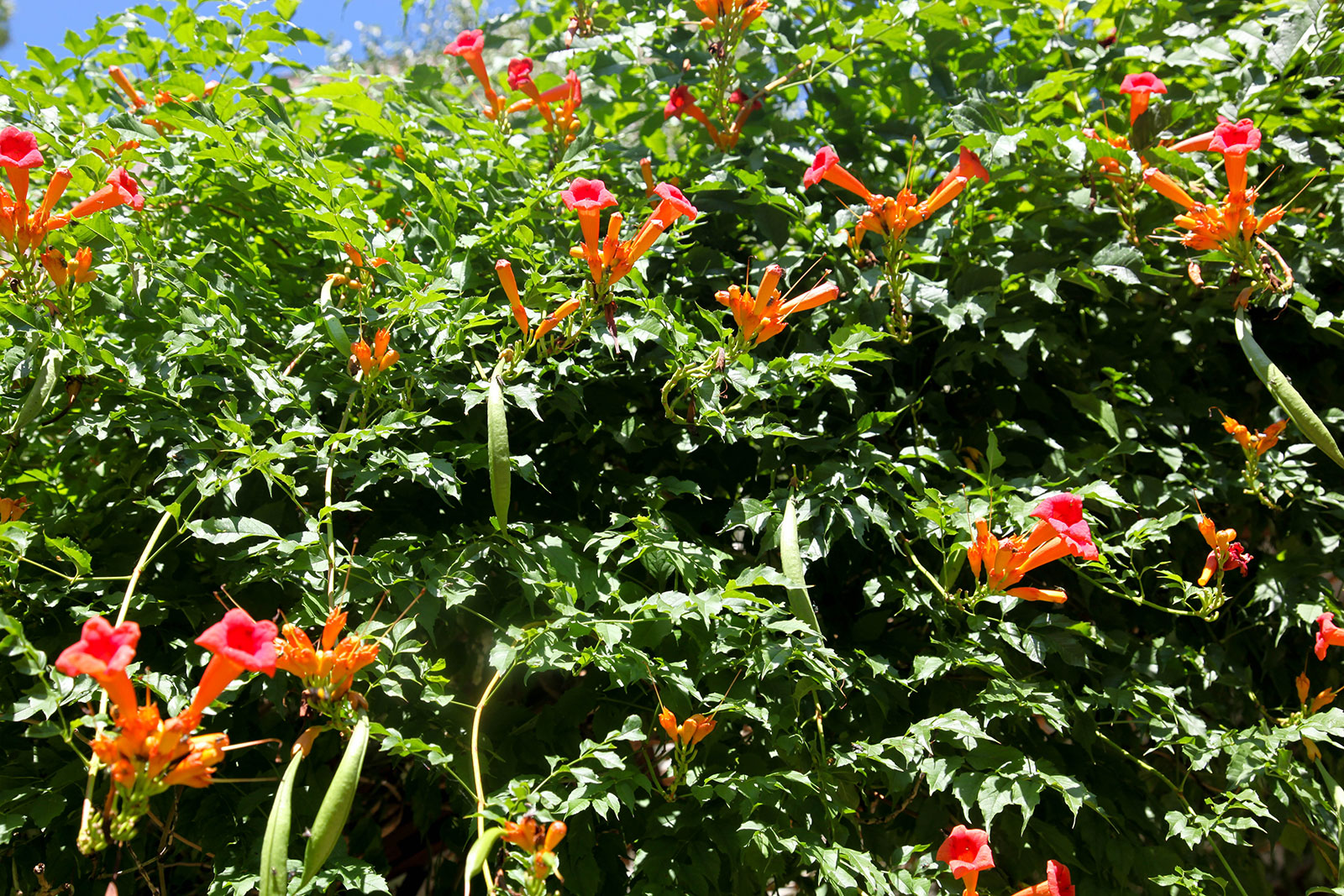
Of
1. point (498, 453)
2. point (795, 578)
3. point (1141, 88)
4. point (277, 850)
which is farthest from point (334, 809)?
point (1141, 88)

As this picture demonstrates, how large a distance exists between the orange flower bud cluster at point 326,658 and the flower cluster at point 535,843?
389mm

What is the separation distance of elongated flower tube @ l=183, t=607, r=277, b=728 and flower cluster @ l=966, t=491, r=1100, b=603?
56.9 inches

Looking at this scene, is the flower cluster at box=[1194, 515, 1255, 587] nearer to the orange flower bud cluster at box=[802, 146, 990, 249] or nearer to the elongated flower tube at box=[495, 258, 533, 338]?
the orange flower bud cluster at box=[802, 146, 990, 249]

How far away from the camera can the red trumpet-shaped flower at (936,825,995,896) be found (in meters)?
1.88

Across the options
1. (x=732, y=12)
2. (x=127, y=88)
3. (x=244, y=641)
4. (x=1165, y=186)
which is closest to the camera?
(x=244, y=641)

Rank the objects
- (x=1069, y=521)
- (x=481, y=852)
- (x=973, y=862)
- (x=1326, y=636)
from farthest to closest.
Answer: (x=1326, y=636) < (x=1069, y=521) < (x=973, y=862) < (x=481, y=852)

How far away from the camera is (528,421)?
2559 millimetres

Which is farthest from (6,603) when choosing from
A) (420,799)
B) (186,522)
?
(420,799)

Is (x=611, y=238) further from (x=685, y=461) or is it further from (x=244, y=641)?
(x=244, y=641)

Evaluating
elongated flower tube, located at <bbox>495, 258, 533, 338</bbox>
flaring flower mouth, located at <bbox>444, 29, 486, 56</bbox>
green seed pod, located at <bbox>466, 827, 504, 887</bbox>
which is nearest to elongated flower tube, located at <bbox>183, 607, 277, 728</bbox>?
green seed pod, located at <bbox>466, 827, 504, 887</bbox>

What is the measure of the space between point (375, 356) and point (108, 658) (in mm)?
920

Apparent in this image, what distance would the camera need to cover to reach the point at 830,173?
98.3 inches

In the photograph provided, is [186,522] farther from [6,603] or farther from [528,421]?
[528,421]

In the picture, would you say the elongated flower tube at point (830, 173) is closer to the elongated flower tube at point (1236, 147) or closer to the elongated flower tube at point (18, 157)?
the elongated flower tube at point (1236, 147)
